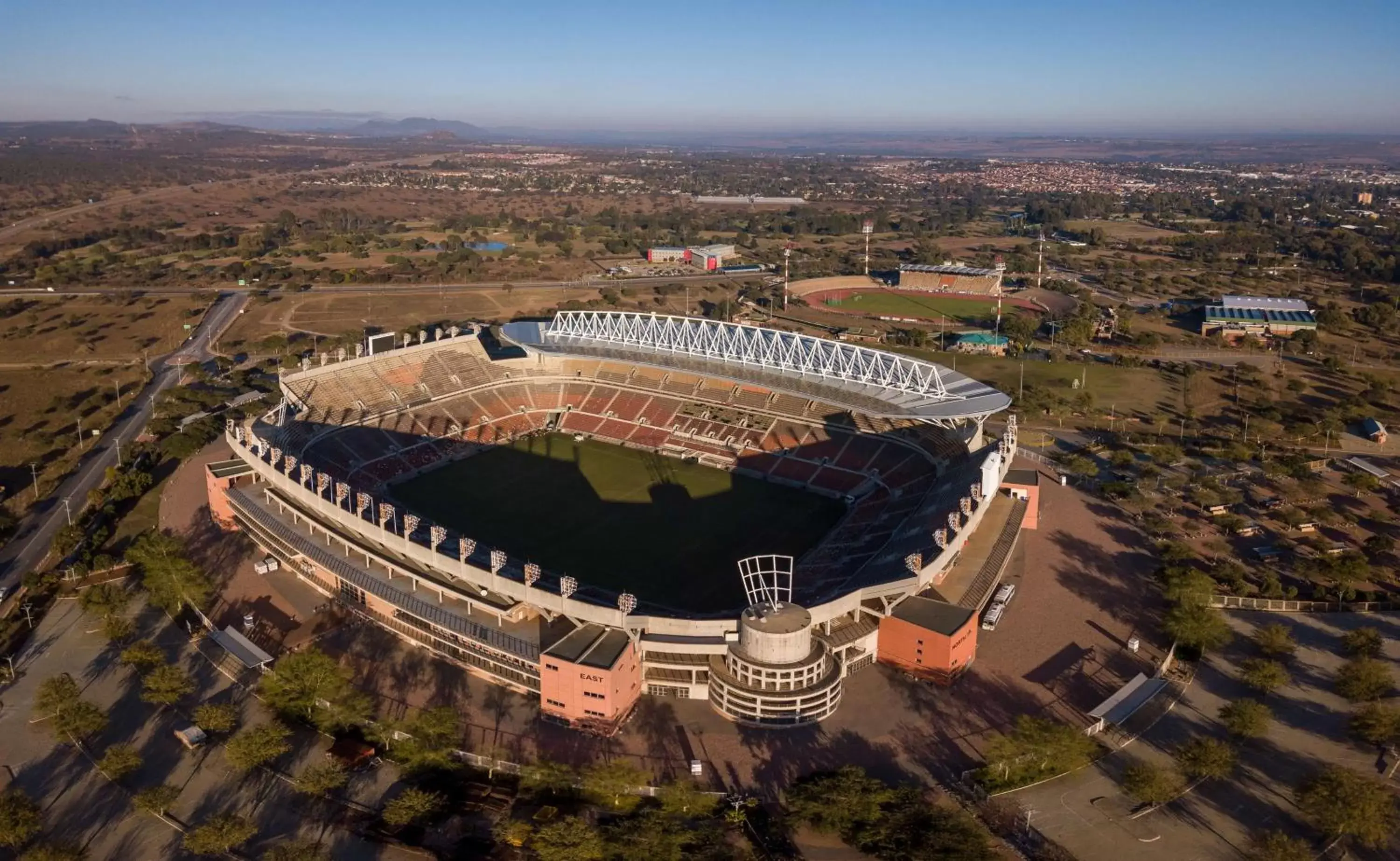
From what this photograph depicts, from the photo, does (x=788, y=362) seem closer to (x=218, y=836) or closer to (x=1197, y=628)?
(x=1197, y=628)

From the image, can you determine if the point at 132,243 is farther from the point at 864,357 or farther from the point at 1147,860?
the point at 1147,860

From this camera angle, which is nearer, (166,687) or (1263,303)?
(166,687)

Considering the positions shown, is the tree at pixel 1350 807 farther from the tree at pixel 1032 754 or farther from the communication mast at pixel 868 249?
the communication mast at pixel 868 249

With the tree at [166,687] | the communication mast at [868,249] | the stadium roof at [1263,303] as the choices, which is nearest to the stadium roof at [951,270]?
the communication mast at [868,249]

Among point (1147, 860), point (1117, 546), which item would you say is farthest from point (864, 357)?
point (1147, 860)

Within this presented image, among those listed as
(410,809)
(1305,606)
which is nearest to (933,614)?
(1305,606)

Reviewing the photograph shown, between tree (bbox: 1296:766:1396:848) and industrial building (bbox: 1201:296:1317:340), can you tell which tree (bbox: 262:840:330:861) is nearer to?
tree (bbox: 1296:766:1396:848)
